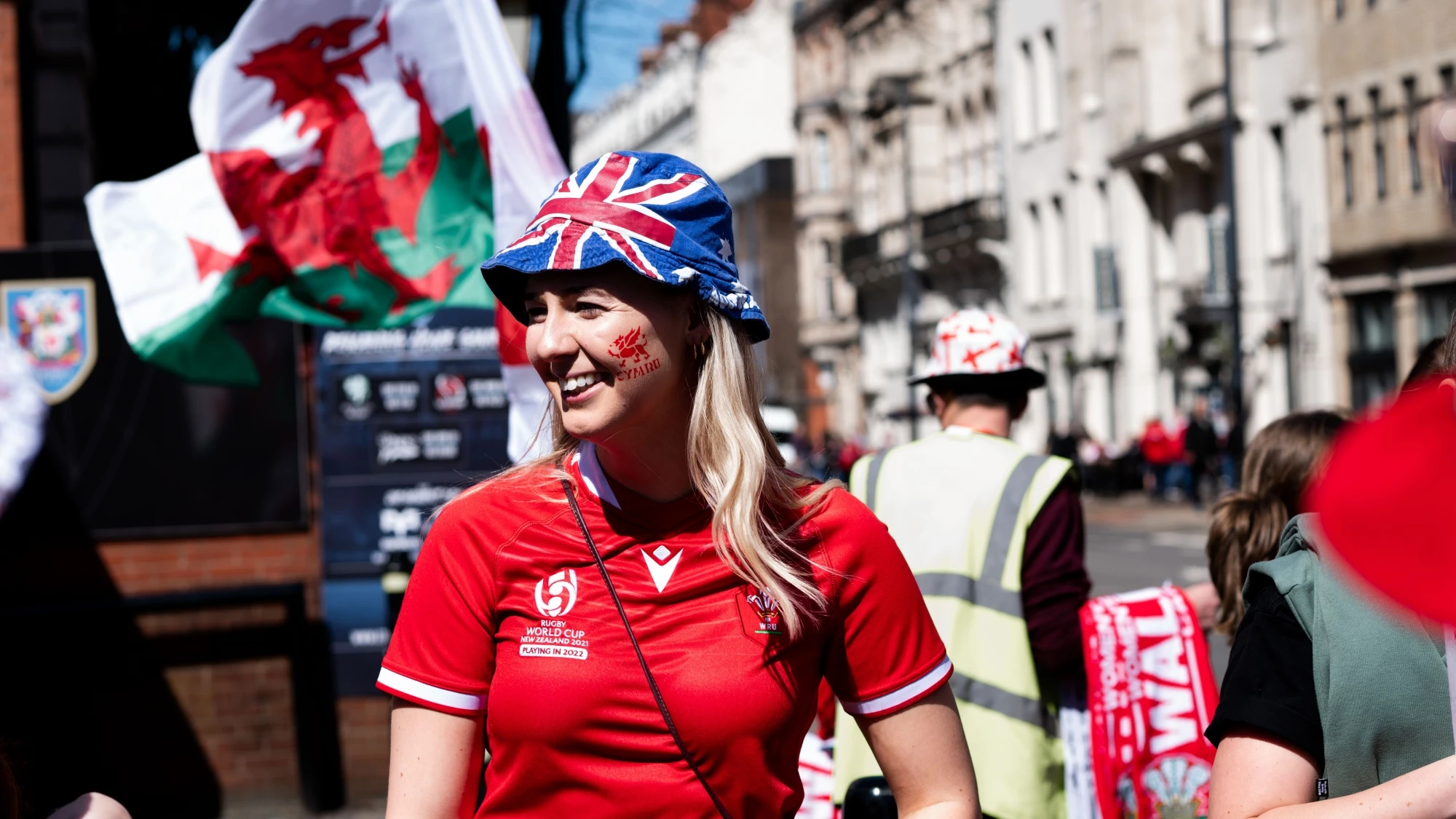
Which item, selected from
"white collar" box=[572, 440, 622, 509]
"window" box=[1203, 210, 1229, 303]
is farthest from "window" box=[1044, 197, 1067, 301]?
"white collar" box=[572, 440, 622, 509]

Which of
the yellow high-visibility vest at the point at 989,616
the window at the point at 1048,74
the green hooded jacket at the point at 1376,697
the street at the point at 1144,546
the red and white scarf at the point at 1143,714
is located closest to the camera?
the green hooded jacket at the point at 1376,697

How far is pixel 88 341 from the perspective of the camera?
26.2 feet

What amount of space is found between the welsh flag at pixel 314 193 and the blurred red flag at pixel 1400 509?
4289 mm

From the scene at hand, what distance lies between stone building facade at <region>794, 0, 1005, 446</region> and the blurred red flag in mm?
40755

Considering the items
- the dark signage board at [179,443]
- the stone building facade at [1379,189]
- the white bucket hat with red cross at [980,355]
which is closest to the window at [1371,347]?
the stone building facade at [1379,189]

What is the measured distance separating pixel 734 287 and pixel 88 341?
6.28 meters

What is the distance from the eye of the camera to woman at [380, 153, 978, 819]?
2.27m

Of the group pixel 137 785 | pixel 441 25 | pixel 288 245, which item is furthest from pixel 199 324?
pixel 137 785

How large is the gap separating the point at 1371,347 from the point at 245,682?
2720cm

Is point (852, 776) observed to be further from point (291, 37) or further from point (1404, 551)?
point (291, 37)

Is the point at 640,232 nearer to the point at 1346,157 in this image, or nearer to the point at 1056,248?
the point at 1346,157

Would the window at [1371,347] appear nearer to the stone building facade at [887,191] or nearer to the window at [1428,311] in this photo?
the window at [1428,311]

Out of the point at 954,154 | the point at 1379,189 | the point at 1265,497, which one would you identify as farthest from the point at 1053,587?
the point at 954,154

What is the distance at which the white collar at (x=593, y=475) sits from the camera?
2453mm
